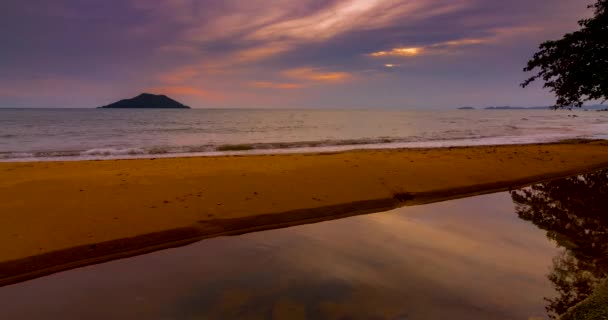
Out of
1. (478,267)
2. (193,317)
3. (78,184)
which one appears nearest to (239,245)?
(193,317)

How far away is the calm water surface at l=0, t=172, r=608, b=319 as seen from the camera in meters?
4.98

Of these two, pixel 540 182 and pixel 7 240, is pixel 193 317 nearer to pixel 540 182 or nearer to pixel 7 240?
pixel 7 240

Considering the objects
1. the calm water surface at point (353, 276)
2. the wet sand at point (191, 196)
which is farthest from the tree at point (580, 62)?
the calm water surface at point (353, 276)

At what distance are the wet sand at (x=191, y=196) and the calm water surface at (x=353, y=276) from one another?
0.67 meters

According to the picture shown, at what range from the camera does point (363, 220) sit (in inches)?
363

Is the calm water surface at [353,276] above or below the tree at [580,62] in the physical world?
below

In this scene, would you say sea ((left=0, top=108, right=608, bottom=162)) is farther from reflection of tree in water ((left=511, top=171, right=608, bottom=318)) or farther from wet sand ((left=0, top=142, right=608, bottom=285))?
reflection of tree in water ((left=511, top=171, right=608, bottom=318))

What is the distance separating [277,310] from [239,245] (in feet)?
9.13

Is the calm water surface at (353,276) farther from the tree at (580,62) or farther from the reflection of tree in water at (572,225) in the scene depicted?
the tree at (580,62)

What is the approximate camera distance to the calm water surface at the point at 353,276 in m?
4.98

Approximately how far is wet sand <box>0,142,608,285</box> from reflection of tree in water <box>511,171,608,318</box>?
1283 millimetres

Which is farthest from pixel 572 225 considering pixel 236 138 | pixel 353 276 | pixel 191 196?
pixel 236 138

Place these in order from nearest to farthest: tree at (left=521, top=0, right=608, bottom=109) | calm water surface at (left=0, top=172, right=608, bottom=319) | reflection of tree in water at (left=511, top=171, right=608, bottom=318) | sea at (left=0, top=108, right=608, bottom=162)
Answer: calm water surface at (left=0, top=172, right=608, bottom=319)
reflection of tree in water at (left=511, top=171, right=608, bottom=318)
tree at (left=521, top=0, right=608, bottom=109)
sea at (left=0, top=108, right=608, bottom=162)

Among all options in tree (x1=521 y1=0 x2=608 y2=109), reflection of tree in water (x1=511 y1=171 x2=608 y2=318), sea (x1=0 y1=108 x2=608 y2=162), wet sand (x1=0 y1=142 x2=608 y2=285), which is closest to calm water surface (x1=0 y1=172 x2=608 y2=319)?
reflection of tree in water (x1=511 y1=171 x2=608 y2=318)
